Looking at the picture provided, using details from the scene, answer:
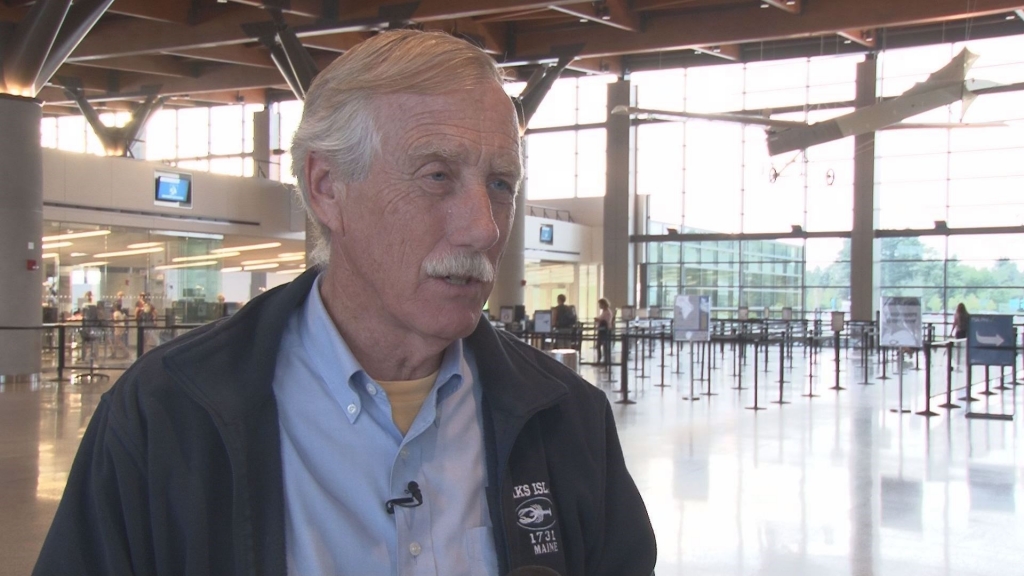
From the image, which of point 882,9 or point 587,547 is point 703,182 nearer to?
point 882,9

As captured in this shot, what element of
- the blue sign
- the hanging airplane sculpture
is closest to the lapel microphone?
the blue sign

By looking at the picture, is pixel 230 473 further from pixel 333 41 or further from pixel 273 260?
pixel 273 260

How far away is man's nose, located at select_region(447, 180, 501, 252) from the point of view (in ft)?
4.57

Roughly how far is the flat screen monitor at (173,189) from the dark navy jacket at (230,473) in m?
21.7

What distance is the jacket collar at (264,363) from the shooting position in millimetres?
1339

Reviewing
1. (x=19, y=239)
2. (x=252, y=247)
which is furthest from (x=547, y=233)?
(x=19, y=239)

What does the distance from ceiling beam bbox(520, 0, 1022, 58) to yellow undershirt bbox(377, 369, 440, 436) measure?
19795 millimetres

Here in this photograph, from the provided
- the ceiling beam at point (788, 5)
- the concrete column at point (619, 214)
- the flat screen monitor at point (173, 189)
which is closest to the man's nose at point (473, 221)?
the ceiling beam at point (788, 5)

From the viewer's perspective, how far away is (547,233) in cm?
3241

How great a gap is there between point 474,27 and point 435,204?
21.9 metres

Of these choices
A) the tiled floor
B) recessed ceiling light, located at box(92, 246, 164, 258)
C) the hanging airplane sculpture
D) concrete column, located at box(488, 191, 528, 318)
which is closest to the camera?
the tiled floor

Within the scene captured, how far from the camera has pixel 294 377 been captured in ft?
4.89

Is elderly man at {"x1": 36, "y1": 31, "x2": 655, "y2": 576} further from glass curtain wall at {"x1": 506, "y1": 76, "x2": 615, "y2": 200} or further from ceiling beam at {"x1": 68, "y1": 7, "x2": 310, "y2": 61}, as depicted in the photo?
glass curtain wall at {"x1": 506, "y1": 76, "x2": 615, "y2": 200}

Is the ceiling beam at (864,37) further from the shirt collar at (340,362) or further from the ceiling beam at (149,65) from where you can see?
the shirt collar at (340,362)
